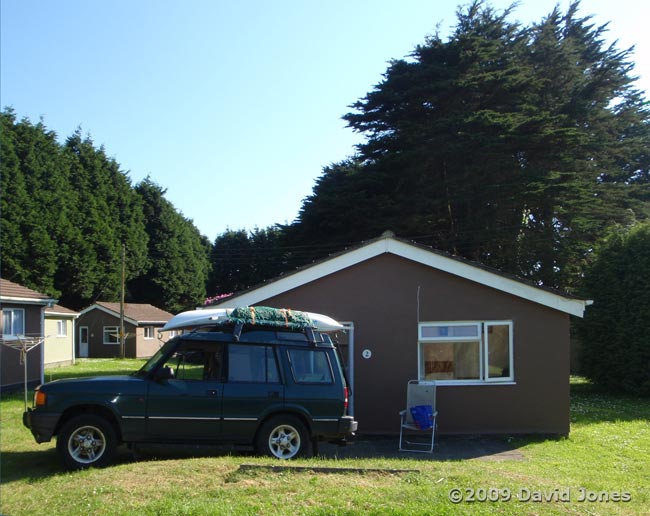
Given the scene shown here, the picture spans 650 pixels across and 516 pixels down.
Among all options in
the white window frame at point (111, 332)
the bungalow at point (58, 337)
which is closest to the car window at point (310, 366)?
the bungalow at point (58, 337)

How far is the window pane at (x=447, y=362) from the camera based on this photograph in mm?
12180

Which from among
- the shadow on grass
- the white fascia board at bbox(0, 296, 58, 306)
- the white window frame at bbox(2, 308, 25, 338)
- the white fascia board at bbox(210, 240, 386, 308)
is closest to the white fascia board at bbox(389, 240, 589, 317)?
the white fascia board at bbox(210, 240, 386, 308)

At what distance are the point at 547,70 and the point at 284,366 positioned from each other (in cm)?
2441

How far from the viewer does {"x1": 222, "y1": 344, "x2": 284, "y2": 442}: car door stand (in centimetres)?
892

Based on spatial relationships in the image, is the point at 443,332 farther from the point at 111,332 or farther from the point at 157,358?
the point at 111,332

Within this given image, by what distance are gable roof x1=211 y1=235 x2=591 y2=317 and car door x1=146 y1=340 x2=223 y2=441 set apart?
10.1 feet

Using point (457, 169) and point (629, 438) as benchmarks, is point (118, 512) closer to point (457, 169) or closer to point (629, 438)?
point (629, 438)

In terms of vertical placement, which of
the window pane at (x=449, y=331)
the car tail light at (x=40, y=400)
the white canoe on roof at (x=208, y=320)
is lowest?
the car tail light at (x=40, y=400)

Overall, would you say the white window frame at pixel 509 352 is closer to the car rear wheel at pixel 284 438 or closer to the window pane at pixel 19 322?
the car rear wheel at pixel 284 438

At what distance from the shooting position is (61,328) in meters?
32.7

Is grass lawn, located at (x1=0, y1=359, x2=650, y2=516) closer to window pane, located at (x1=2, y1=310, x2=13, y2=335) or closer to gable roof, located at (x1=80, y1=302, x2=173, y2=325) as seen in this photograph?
window pane, located at (x1=2, y1=310, x2=13, y2=335)

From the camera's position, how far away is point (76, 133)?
50.0 metres

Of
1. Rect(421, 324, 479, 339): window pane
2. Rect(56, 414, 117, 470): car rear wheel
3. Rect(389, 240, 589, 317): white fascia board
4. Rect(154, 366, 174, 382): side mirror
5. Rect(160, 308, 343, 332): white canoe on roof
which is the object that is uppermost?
Rect(389, 240, 589, 317): white fascia board

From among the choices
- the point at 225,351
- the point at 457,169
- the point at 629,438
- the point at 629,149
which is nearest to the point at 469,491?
the point at 225,351
